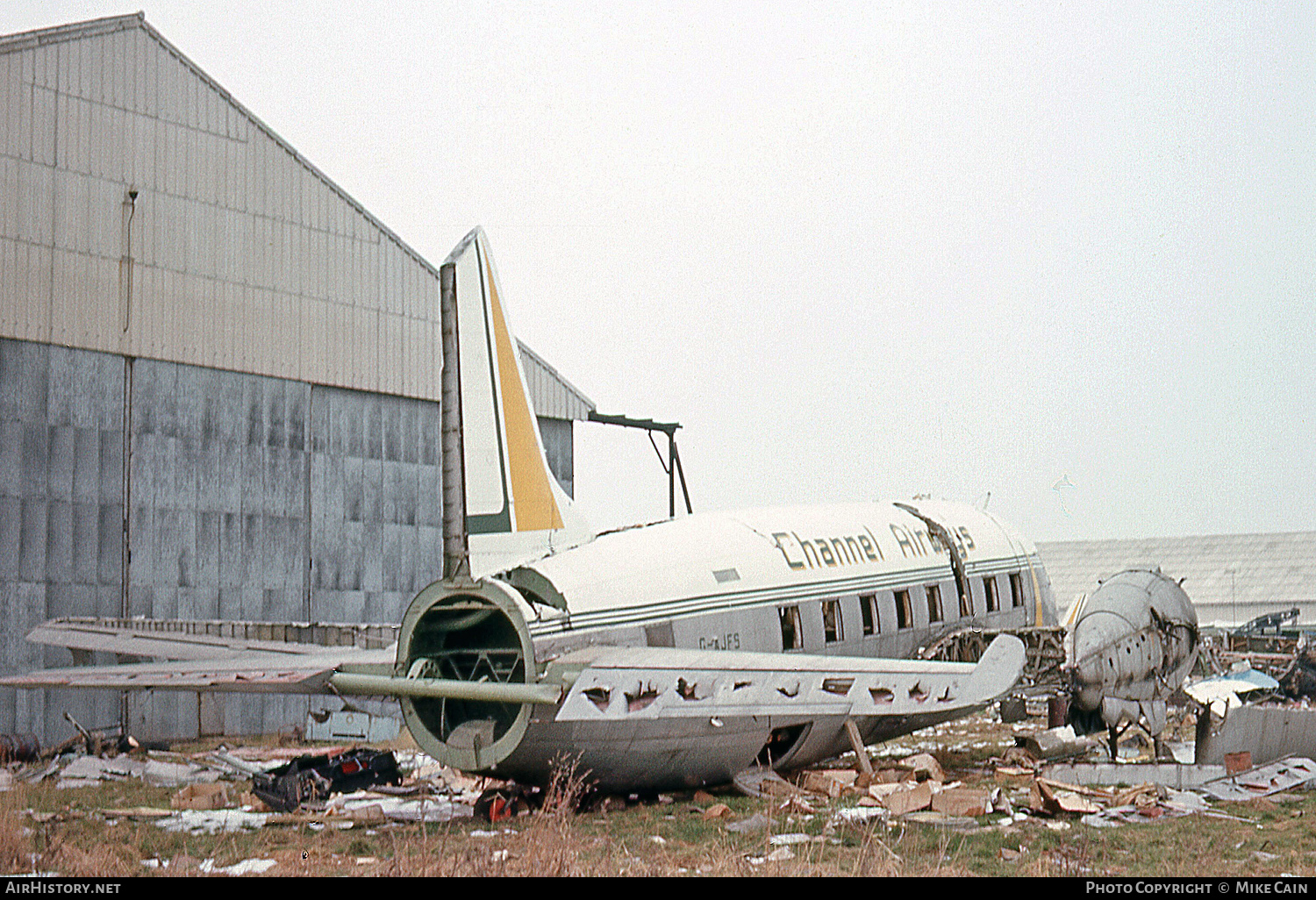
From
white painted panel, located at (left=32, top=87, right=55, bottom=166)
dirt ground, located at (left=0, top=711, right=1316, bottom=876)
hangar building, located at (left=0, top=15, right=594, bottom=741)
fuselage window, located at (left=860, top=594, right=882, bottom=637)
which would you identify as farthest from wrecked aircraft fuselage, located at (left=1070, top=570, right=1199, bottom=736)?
white painted panel, located at (left=32, top=87, right=55, bottom=166)

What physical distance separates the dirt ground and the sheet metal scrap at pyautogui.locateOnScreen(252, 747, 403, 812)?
3.13ft

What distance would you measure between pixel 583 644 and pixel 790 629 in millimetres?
3772

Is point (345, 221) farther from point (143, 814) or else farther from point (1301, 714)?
point (1301, 714)

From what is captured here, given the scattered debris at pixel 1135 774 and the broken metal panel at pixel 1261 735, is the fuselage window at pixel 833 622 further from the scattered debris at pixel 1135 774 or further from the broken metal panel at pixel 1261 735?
the broken metal panel at pixel 1261 735

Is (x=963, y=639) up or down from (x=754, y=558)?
down

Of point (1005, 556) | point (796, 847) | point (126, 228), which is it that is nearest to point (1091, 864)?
point (796, 847)

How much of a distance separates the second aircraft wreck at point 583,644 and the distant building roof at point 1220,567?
173ft

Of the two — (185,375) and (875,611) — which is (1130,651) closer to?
(875,611)

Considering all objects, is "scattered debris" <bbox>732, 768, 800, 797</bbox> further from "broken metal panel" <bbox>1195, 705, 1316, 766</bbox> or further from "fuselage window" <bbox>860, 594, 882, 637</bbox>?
"broken metal panel" <bbox>1195, 705, 1316, 766</bbox>

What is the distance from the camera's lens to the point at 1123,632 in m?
19.6

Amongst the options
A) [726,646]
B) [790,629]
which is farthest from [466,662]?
[790,629]

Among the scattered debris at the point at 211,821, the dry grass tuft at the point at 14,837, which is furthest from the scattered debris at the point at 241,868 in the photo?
the scattered debris at the point at 211,821

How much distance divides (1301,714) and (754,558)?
8319 mm
